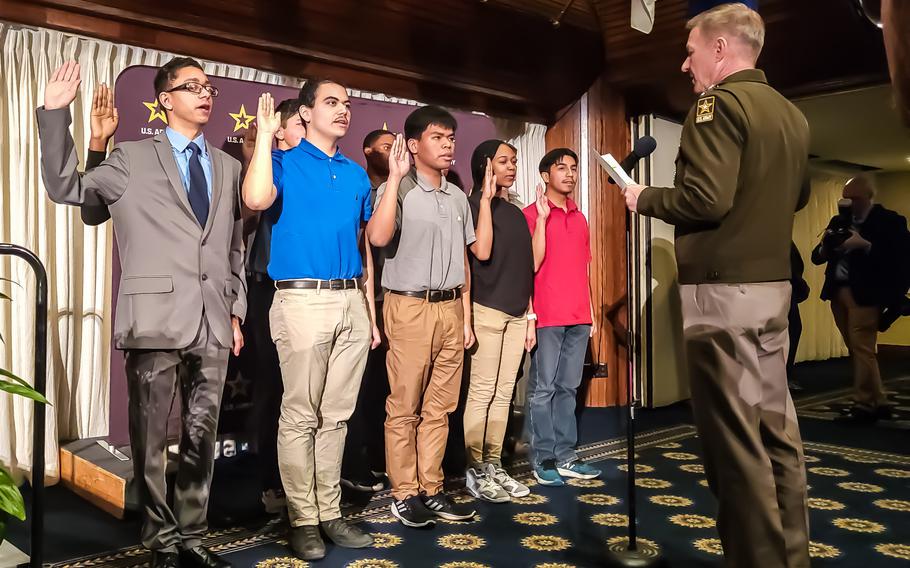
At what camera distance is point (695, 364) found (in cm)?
197

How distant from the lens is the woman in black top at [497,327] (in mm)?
3457

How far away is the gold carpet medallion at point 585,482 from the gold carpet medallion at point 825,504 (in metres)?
0.90

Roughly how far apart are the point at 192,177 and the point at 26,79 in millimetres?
1093

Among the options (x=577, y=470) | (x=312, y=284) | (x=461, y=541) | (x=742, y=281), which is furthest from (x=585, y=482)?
(x=742, y=281)

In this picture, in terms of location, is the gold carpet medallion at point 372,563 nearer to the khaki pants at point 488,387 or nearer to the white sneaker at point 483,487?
the white sneaker at point 483,487

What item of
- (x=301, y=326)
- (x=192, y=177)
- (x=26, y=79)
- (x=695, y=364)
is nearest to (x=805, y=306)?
(x=695, y=364)

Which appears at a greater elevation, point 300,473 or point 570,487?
point 300,473

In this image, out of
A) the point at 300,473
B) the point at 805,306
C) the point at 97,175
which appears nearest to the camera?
the point at 97,175

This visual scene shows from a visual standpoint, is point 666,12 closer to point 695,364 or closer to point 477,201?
Result: point 477,201

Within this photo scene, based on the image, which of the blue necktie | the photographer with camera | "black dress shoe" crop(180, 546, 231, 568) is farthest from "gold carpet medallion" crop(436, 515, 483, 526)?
the photographer with camera

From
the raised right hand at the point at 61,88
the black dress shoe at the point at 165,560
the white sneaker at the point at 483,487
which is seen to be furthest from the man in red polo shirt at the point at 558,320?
the raised right hand at the point at 61,88

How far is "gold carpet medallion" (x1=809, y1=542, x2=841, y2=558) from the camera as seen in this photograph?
252 centimetres

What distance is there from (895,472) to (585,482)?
5.21 feet

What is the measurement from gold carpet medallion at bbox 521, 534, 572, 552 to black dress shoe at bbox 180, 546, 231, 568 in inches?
41.4
